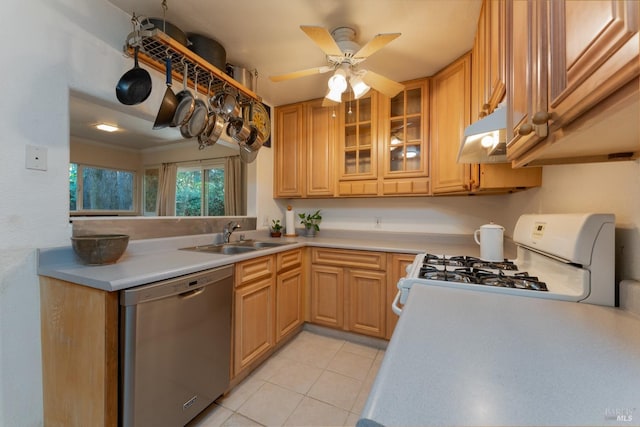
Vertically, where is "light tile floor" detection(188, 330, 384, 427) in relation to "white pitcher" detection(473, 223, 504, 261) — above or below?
below

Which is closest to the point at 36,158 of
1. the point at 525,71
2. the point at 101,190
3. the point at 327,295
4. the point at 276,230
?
the point at 276,230

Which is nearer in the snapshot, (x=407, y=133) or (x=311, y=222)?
(x=407, y=133)

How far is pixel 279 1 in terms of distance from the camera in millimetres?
1451

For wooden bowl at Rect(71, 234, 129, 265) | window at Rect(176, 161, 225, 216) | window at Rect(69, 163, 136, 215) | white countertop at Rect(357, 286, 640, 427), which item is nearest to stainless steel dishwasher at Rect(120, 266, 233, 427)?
wooden bowl at Rect(71, 234, 129, 265)

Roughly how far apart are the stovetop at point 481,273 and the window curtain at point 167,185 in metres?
3.81

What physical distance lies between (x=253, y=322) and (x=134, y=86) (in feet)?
5.29

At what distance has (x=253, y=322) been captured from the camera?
69.6 inches

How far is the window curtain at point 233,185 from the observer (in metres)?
3.33

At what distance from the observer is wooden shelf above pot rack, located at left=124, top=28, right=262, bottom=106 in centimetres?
137

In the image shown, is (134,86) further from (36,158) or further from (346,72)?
(346,72)

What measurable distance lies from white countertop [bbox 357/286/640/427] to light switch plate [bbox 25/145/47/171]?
5.53 ft

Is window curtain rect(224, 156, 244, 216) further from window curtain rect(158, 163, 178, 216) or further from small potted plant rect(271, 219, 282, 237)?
window curtain rect(158, 163, 178, 216)

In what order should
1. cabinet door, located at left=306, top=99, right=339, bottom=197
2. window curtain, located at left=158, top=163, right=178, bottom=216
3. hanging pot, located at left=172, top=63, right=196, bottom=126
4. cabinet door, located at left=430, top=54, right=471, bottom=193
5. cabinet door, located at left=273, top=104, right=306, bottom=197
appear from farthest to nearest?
window curtain, located at left=158, top=163, right=178, bottom=216
cabinet door, located at left=273, top=104, right=306, bottom=197
cabinet door, located at left=306, top=99, right=339, bottom=197
cabinet door, located at left=430, top=54, right=471, bottom=193
hanging pot, located at left=172, top=63, right=196, bottom=126

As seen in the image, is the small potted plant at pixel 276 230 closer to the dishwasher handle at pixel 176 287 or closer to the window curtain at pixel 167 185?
the dishwasher handle at pixel 176 287
